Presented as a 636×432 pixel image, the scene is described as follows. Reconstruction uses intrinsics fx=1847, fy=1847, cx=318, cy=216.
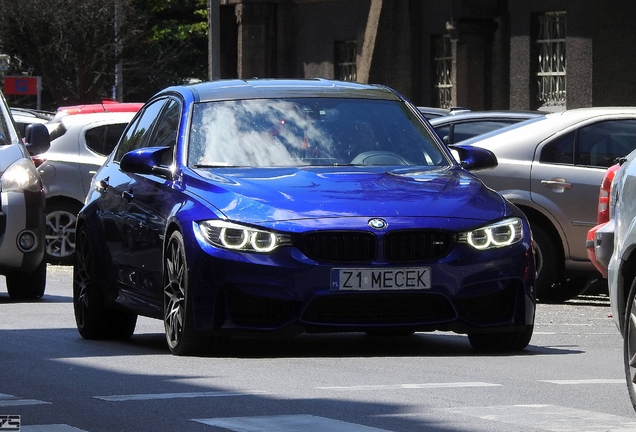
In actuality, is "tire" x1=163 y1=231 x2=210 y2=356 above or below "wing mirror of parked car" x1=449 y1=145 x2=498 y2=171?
below

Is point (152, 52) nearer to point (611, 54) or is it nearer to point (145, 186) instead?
point (611, 54)

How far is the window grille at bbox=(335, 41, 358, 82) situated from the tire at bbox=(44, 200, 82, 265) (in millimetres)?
18085

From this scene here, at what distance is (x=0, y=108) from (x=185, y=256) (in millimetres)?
6850

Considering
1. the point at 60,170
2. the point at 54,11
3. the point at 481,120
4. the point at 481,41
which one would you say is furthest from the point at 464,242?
the point at 54,11

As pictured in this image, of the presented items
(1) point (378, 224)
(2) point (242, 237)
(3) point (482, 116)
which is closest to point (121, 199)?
(2) point (242, 237)

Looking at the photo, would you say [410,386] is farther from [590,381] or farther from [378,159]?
[378,159]

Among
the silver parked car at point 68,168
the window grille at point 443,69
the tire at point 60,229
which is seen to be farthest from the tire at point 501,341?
the window grille at point 443,69

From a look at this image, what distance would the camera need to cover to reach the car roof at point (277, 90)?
11195 millimetres

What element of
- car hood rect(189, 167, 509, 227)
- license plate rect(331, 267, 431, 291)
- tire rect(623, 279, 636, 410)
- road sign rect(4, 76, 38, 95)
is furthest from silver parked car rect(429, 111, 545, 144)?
road sign rect(4, 76, 38, 95)

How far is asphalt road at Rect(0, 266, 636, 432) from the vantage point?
293 inches

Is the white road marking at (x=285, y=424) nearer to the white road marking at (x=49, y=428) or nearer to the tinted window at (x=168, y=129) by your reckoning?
the white road marking at (x=49, y=428)

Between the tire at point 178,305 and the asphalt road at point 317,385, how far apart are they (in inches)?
3.6

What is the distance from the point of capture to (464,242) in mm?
9750

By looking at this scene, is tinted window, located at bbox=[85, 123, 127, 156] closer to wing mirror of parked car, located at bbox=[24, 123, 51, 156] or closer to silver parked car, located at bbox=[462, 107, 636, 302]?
wing mirror of parked car, located at bbox=[24, 123, 51, 156]
